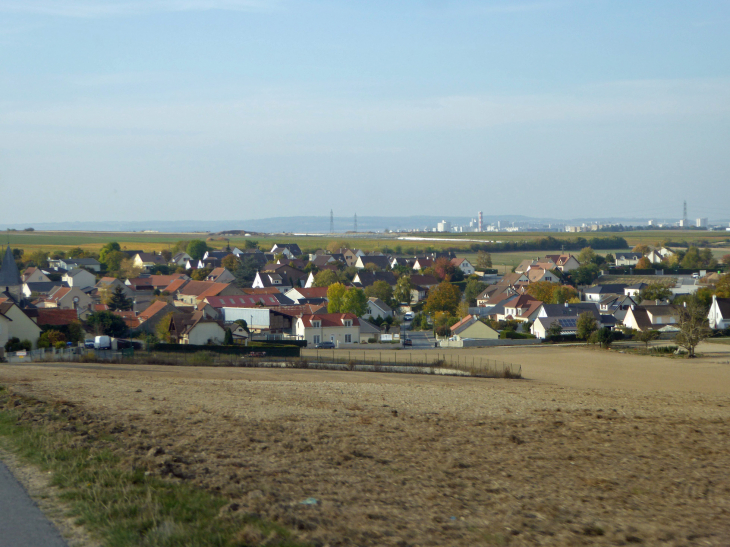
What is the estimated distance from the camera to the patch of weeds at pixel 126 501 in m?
5.59

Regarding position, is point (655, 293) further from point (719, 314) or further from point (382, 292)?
point (382, 292)

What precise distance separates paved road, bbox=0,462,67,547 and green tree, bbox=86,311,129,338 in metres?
38.3

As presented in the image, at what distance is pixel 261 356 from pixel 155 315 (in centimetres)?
1591

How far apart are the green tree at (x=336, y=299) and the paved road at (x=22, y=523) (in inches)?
2027

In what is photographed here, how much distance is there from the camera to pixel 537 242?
157625 millimetres

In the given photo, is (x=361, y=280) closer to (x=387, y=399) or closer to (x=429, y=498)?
(x=387, y=399)

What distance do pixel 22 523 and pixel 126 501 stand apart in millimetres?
933

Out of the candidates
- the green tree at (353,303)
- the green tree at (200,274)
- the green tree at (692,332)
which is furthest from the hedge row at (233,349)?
the green tree at (200,274)

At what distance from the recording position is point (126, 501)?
657cm

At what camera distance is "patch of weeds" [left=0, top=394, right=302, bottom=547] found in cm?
559

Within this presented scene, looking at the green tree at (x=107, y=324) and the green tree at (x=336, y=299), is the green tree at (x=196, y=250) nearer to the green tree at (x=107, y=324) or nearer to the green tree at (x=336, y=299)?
the green tree at (x=336, y=299)

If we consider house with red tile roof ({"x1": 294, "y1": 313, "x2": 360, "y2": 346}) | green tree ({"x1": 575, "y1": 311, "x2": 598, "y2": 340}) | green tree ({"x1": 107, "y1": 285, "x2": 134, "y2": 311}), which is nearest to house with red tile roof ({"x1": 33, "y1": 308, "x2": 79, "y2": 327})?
house with red tile roof ({"x1": 294, "y1": 313, "x2": 360, "y2": 346})

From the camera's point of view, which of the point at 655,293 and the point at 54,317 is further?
the point at 655,293

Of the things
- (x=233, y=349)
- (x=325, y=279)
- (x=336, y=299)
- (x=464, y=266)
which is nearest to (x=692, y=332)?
(x=233, y=349)
